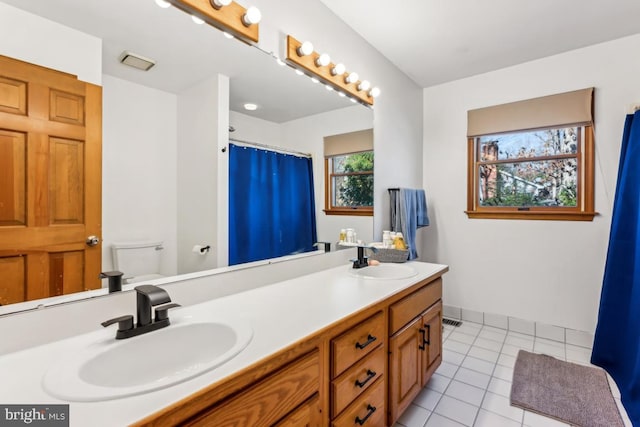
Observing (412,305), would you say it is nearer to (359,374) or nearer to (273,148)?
(359,374)

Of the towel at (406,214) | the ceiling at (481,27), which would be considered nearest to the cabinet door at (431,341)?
the towel at (406,214)

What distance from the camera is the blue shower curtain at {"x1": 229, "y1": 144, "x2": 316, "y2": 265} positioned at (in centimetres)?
149

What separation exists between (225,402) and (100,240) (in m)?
0.71

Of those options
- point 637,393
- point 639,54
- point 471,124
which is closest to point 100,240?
point 637,393

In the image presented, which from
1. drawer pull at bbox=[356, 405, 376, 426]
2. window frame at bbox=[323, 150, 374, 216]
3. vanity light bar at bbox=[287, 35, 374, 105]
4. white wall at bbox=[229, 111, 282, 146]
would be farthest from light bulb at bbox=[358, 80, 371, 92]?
drawer pull at bbox=[356, 405, 376, 426]

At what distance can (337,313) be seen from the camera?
1140mm

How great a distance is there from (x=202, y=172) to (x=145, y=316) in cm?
63

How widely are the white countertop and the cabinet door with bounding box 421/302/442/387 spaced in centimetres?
26

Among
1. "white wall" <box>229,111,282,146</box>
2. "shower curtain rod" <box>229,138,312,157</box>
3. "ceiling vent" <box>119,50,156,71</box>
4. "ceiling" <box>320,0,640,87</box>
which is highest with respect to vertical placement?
"ceiling" <box>320,0,640,87</box>

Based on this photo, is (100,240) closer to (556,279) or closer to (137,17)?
(137,17)

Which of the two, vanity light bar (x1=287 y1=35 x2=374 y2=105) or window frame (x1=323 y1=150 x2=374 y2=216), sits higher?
vanity light bar (x1=287 y1=35 x2=374 y2=105)

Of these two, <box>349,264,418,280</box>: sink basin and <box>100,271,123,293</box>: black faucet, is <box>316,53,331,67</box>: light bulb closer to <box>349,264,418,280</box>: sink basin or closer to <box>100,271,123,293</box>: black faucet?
<box>349,264,418,280</box>: sink basin

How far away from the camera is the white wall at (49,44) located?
2.79ft

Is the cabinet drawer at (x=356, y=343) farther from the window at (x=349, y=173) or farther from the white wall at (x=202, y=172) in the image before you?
the window at (x=349, y=173)
